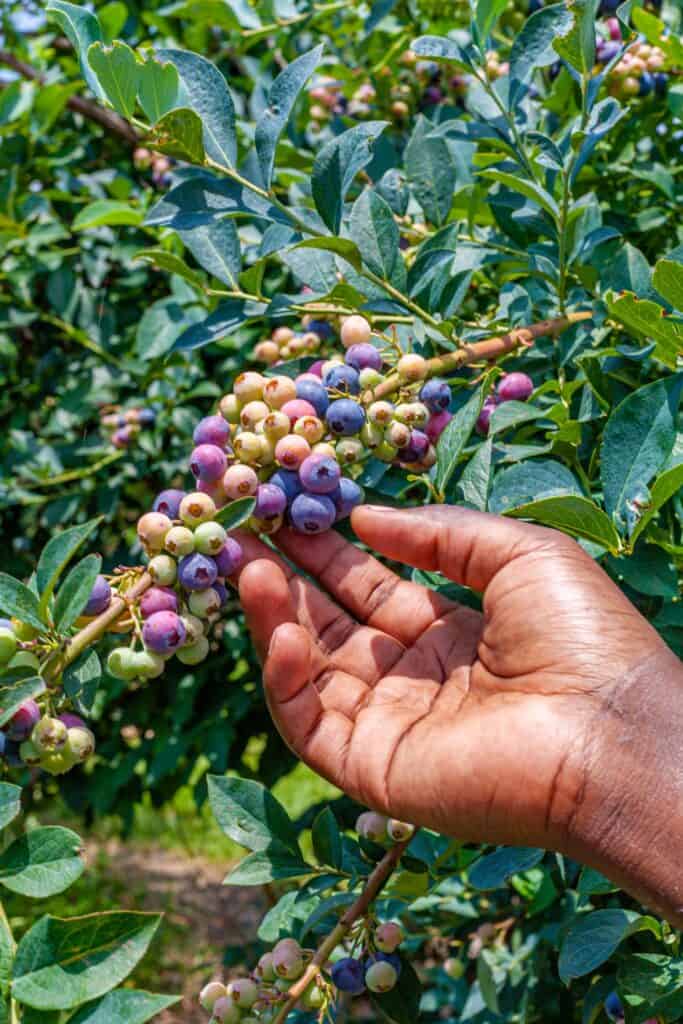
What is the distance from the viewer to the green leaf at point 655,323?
1.08 m

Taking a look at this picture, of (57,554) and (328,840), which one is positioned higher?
(57,554)

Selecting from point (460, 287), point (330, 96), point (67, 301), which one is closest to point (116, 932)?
point (460, 287)

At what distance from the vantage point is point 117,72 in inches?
44.2

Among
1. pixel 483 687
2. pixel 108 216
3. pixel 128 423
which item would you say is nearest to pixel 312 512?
pixel 483 687

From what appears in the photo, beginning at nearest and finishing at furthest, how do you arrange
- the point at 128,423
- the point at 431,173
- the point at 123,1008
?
the point at 123,1008 < the point at 431,173 < the point at 128,423

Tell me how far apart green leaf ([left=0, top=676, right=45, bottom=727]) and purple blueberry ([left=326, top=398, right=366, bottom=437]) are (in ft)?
1.41

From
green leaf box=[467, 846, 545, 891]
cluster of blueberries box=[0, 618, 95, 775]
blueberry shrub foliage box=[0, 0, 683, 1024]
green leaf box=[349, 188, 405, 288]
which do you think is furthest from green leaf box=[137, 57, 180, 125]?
green leaf box=[467, 846, 545, 891]

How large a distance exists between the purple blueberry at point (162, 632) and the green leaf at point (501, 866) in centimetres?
48

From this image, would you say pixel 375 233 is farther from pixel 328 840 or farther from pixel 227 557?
pixel 328 840

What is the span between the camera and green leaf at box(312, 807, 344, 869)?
1248mm

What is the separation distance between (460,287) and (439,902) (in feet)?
3.47

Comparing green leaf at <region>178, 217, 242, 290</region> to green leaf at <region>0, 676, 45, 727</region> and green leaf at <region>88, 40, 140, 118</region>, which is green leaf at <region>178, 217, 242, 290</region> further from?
green leaf at <region>0, 676, 45, 727</region>

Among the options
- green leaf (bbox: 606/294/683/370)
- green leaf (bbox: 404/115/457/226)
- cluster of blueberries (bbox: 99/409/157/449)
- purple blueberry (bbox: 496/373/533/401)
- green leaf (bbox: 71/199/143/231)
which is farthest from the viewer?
cluster of blueberries (bbox: 99/409/157/449)

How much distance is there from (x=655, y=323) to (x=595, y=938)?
0.67 meters
